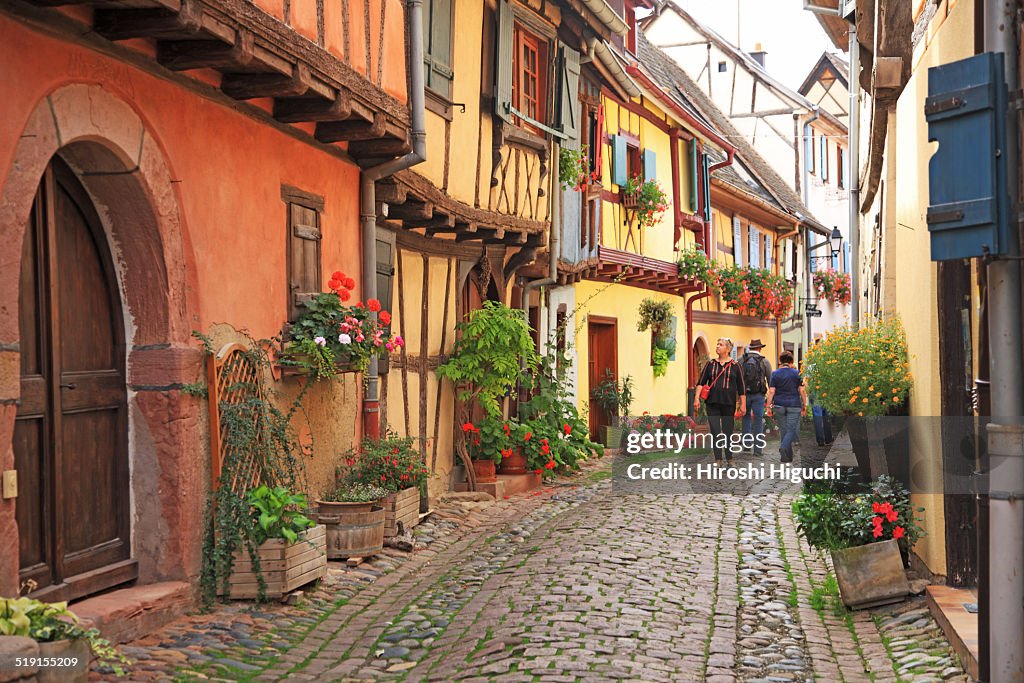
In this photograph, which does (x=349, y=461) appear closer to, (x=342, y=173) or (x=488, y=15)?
(x=342, y=173)

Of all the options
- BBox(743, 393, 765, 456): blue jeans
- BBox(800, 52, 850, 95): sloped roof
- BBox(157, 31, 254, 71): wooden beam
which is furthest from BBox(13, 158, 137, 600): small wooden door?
BBox(800, 52, 850, 95): sloped roof

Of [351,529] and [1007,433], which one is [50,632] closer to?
[1007,433]

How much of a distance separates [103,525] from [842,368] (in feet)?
15.2

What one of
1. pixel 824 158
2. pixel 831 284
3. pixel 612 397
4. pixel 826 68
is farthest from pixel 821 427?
pixel 826 68

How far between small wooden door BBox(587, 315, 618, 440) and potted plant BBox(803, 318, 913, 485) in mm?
9189

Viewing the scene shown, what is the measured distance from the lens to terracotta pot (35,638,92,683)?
3.98 meters

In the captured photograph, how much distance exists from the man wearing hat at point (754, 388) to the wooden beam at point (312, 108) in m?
7.70

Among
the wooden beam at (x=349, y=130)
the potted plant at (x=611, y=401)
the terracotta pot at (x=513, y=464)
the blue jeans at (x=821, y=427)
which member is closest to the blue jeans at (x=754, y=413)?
the blue jeans at (x=821, y=427)

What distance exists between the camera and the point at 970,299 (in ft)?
20.0

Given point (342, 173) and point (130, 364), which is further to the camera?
point (342, 173)

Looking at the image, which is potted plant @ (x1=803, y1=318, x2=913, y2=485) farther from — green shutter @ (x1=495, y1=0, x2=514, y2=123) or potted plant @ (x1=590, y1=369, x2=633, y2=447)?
potted plant @ (x1=590, y1=369, x2=633, y2=447)

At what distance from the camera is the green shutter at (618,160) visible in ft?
56.6

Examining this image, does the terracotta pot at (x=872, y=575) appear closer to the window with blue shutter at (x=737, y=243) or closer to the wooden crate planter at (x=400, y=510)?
the wooden crate planter at (x=400, y=510)

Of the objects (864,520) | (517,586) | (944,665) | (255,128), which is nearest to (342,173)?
(255,128)
